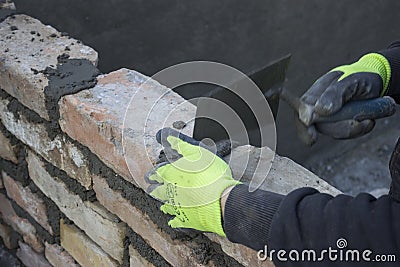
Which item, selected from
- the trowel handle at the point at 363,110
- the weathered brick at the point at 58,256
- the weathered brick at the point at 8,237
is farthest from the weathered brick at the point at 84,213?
the trowel handle at the point at 363,110

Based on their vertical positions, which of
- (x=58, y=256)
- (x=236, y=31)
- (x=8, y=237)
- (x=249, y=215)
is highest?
(x=249, y=215)

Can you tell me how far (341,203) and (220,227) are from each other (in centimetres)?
35

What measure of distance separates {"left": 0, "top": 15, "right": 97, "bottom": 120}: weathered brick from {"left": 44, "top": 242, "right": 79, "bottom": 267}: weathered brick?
2.20 feet

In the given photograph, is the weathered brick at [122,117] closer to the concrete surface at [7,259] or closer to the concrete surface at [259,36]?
the concrete surface at [7,259]

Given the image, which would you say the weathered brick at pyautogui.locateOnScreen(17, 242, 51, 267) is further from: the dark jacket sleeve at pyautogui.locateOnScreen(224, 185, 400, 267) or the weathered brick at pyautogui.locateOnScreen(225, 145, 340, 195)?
the dark jacket sleeve at pyautogui.locateOnScreen(224, 185, 400, 267)

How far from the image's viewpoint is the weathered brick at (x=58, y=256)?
240cm

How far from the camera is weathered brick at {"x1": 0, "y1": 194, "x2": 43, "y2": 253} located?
2580 mm

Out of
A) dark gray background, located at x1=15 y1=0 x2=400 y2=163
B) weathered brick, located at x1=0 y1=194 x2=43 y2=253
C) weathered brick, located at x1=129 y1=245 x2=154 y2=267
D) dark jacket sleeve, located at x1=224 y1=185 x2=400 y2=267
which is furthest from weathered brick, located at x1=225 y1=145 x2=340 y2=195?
dark gray background, located at x1=15 y1=0 x2=400 y2=163

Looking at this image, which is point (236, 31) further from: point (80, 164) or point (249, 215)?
point (249, 215)

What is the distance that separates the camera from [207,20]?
370 cm

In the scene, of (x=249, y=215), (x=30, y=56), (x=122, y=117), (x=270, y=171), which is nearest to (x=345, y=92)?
(x=270, y=171)

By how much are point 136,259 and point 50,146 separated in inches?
21.3

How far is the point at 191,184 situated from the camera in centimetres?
157

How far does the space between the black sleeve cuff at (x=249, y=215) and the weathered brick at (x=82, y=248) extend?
768mm
